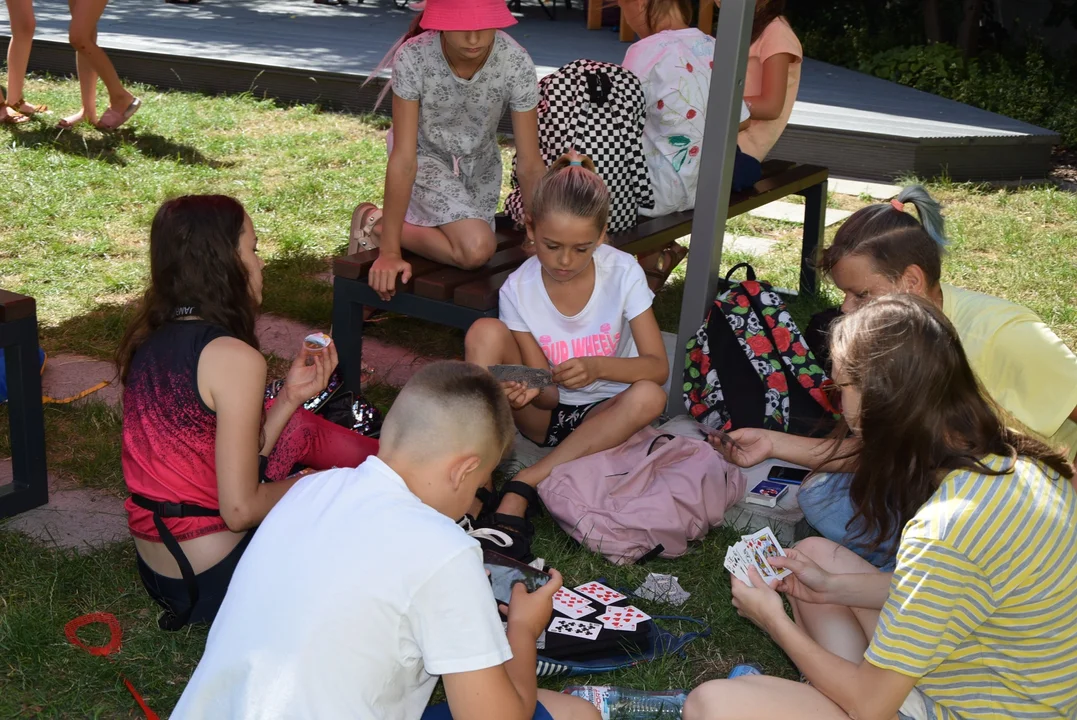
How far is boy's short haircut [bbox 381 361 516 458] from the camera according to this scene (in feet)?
6.20

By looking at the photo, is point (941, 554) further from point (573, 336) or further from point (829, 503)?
point (573, 336)

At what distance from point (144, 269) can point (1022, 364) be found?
3.99m

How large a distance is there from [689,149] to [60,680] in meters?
3.18

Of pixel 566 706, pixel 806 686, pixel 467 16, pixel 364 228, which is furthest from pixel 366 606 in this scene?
pixel 364 228

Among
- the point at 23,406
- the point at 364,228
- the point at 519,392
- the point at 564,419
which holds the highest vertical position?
the point at 364,228

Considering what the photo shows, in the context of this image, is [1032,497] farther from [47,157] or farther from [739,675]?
[47,157]

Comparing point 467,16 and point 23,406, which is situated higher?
point 467,16

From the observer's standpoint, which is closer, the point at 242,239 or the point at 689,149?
the point at 242,239

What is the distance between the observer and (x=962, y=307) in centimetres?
308

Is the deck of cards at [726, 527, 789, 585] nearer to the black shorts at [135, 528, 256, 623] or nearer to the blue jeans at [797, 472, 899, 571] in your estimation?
the blue jeans at [797, 472, 899, 571]

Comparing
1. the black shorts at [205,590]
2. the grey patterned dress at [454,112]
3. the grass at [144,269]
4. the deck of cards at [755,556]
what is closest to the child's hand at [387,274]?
the grey patterned dress at [454,112]

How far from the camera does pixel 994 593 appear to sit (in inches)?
76.1

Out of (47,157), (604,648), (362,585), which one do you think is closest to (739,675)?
(604,648)

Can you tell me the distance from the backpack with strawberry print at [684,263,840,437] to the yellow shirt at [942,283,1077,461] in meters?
0.63
